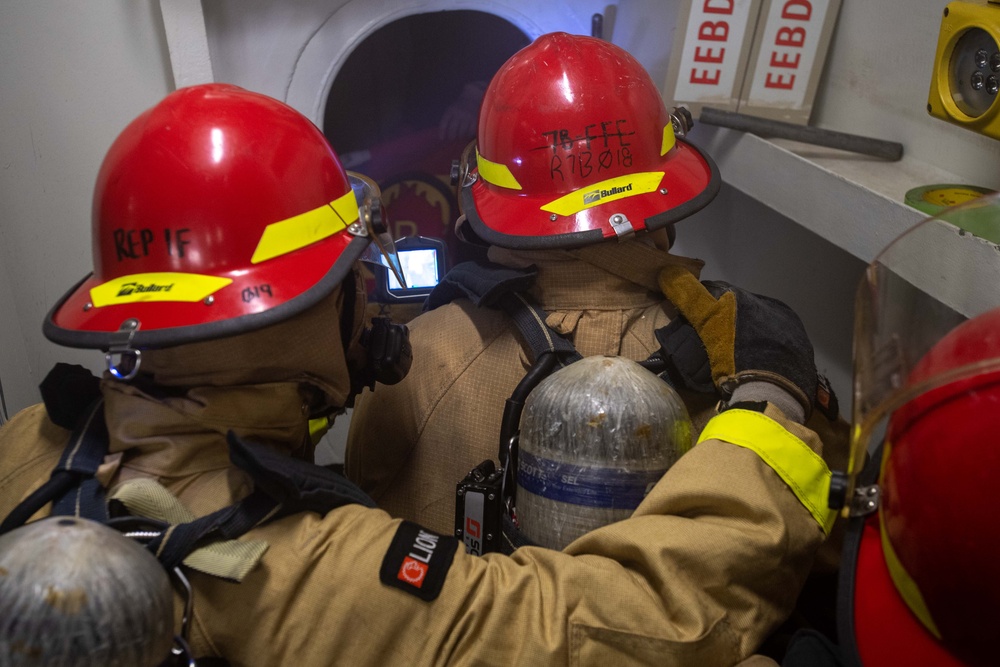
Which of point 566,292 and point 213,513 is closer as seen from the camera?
point 213,513

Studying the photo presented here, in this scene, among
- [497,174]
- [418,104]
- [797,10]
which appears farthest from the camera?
[418,104]

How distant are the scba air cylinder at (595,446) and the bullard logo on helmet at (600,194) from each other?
19.5 inches

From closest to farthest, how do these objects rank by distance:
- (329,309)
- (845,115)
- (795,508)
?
(795,508)
(329,309)
(845,115)

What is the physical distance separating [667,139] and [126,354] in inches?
51.0

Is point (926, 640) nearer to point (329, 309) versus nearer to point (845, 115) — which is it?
point (329, 309)

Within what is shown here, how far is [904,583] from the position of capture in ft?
3.33

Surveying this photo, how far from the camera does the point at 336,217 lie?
1501 mm

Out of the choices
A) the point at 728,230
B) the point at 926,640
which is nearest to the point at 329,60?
the point at 728,230

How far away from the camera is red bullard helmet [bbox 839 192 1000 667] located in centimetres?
89

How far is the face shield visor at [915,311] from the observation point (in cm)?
100

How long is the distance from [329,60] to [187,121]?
1.58m

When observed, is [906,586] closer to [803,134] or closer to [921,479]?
[921,479]

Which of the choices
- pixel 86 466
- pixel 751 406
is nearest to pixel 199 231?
pixel 86 466

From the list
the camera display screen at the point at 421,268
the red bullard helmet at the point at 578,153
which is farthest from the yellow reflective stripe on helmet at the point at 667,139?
the camera display screen at the point at 421,268
